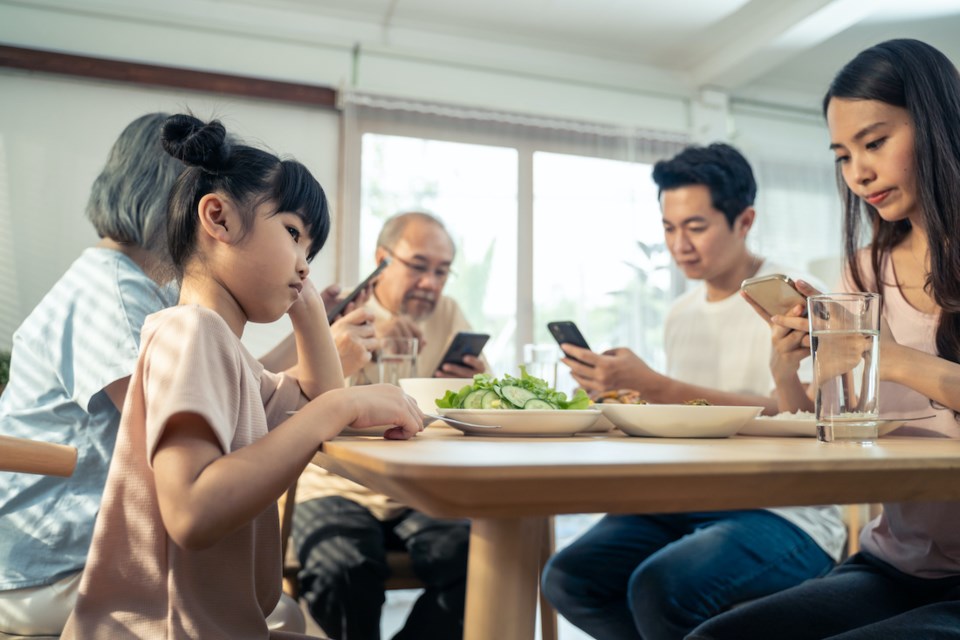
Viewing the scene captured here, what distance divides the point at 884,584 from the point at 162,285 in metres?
1.15

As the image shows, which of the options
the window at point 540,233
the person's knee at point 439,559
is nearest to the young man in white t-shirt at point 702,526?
the person's knee at point 439,559

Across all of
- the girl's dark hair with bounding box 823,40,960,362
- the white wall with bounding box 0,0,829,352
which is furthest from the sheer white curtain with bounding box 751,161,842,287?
the girl's dark hair with bounding box 823,40,960,362

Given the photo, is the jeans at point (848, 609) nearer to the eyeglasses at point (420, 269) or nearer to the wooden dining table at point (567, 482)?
the wooden dining table at point (567, 482)

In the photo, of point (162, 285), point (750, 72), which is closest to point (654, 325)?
point (750, 72)

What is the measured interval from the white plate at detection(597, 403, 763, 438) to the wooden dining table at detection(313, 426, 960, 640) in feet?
0.45

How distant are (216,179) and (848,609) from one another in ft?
3.27

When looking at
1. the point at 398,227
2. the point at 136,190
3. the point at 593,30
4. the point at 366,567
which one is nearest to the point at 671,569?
the point at 366,567

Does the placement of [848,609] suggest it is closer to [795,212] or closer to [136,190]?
[136,190]

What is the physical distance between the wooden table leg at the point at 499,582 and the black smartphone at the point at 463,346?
1.24 m

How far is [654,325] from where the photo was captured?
15.7 feet

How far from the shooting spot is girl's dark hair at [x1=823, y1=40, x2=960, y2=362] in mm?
1194

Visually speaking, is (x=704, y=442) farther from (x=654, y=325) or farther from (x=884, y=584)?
(x=654, y=325)

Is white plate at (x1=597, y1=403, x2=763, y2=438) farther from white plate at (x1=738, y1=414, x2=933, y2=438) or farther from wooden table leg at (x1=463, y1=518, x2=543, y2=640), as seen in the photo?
wooden table leg at (x1=463, y1=518, x2=543, y2=640)

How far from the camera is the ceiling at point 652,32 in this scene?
4094 mm
